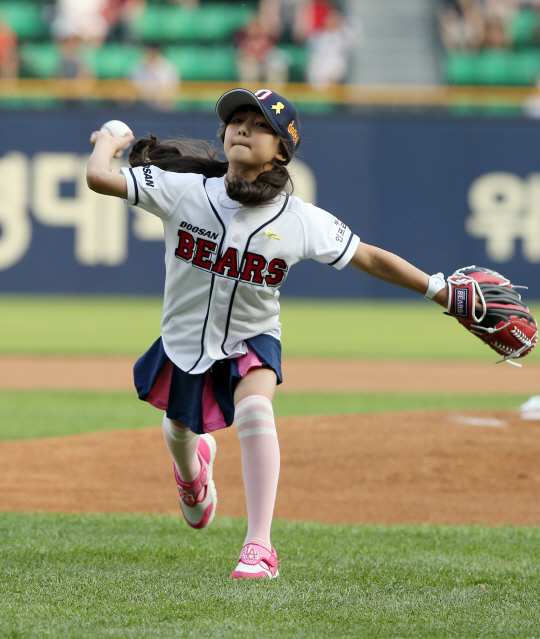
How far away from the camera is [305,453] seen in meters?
5.62

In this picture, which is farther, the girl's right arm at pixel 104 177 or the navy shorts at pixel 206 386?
the navy shorts at pixel 206 386

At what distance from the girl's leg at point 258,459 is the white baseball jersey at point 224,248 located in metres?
0.21

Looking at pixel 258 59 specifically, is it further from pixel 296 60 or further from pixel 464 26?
pixel 464 26

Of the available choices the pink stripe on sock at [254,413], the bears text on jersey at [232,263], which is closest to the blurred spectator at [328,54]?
the bears text on jersey at [232,263]

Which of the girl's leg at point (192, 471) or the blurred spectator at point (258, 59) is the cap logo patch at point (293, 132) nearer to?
the girl's leg at point (192, 471)

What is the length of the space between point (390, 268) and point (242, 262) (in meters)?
0.49

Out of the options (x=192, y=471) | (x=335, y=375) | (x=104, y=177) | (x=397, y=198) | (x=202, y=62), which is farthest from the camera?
(x=202, y=62)

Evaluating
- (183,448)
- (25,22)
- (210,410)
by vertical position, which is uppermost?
(25,22)

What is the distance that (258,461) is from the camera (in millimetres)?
3270

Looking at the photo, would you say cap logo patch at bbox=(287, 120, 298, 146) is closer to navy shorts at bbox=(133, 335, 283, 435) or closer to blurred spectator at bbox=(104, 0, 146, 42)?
navy shorts at bbox=(133, 335, 283, 435)

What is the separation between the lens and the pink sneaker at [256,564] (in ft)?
10.3

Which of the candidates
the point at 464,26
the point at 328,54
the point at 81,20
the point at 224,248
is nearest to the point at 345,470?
the point at 224,248

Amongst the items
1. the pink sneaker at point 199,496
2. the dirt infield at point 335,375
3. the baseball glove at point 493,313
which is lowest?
the dirt infield at point 335,375

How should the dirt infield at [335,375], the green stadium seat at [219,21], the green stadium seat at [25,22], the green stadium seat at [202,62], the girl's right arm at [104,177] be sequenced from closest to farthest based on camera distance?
1. the girl's right arm at [104,177]
2. the dirt infield at [335,375]
3. the green stadium seat at [202,62]
4. the green stadium seat at [25,22]
5. the green stadium seat at [219,21]
